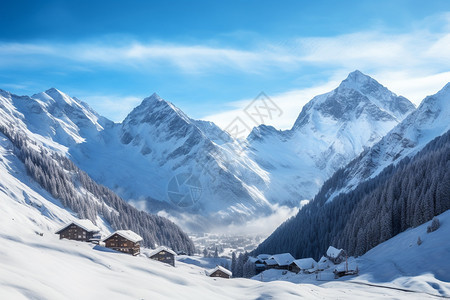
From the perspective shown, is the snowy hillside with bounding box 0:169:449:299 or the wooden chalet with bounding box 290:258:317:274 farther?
the wooden chalet with bounding box 290:258:317:274

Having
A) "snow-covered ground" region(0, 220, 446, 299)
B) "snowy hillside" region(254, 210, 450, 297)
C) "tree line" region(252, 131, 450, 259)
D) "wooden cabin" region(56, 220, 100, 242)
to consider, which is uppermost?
"tree line" region(252, 131, 450, 259)

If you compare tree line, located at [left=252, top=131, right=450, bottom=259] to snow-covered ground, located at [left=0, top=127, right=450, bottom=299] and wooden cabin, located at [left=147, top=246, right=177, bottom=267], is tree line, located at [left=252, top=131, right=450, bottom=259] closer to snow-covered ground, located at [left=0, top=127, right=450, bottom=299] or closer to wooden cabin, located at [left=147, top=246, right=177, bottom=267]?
snow-covered ground, located at [left=0, top=127, right=450, bottom=299]

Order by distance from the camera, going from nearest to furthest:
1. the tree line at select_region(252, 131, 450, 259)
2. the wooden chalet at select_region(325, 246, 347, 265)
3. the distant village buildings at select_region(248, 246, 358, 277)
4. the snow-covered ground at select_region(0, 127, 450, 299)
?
the snow-covered ground at select_region(0, 127, 450, 299)
the distant village buildings at select_region(248, 246, 358, 277)
the wooden chalet at select_region(325, 246, 347, 265)
the tree line at select_region(252, 131, 450, 259)

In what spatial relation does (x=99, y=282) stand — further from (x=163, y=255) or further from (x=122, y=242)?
(x=163, y=255)

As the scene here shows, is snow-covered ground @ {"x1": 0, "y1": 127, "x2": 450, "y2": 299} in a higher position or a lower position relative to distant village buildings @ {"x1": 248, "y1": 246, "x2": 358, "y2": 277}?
lower

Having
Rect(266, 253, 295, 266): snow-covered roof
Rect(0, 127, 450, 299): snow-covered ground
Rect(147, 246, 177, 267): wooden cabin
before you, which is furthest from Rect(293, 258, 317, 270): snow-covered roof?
Rect(147, 246, 177, 267): wooden cabin

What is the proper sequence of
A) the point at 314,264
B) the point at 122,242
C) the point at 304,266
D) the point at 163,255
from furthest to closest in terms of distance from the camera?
the point at 314,264 < the point at 304,266 < the point at 163,255 < the point at 122,242

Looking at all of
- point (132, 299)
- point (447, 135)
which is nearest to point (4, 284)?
point (132, 299)

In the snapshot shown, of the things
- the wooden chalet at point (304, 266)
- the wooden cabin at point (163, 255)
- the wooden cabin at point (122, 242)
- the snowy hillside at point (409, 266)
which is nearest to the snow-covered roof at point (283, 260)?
the wooden chalet at point (304, 266)

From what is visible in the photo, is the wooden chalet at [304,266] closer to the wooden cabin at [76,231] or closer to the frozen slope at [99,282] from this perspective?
the frozen slope at [99,282]

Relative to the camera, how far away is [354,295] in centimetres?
5569

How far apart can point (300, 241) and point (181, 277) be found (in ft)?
385

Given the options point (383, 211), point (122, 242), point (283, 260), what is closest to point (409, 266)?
point (383, 211)

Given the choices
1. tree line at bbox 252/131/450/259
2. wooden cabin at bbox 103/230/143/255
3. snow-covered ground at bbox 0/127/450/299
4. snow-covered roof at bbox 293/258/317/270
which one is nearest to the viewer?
snow-covered ground at bbox 0/127/450/299
